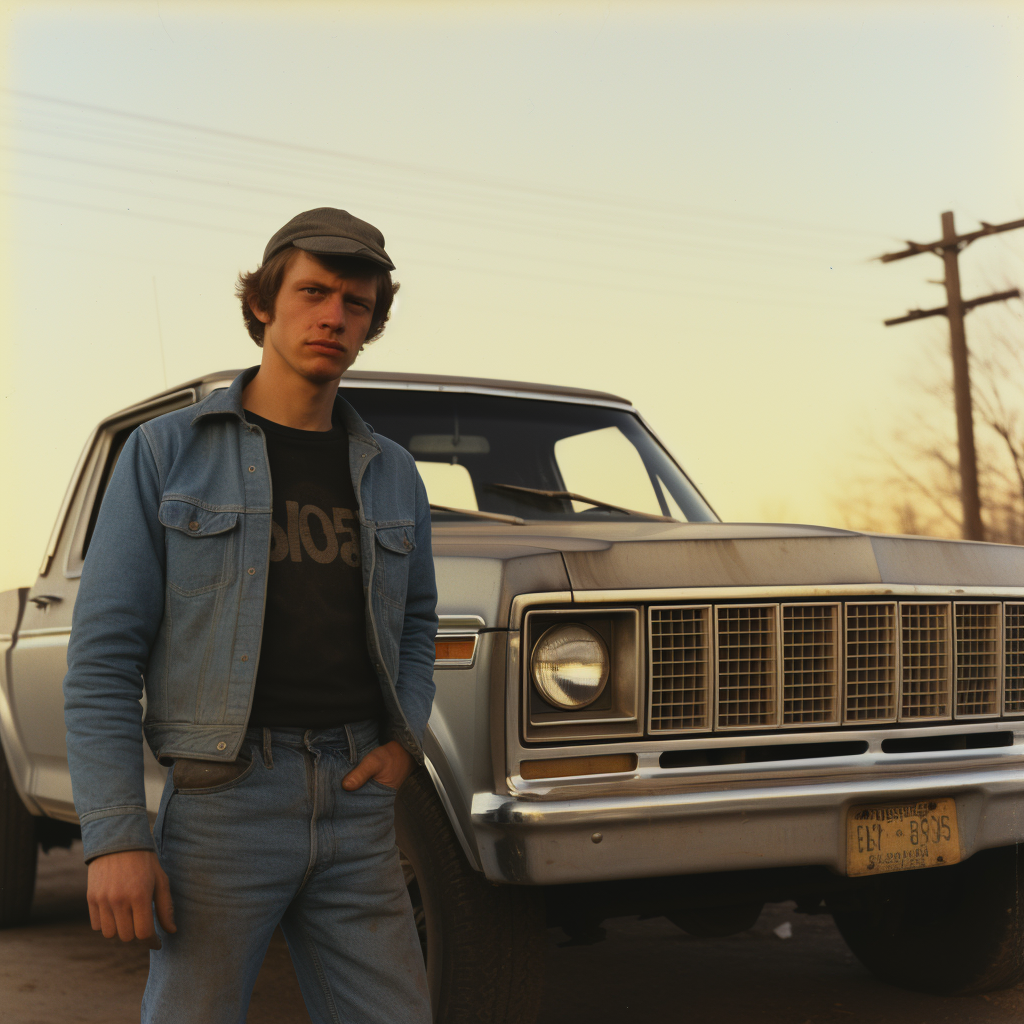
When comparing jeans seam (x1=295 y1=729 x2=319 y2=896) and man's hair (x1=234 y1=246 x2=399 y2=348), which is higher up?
man's hair (x1=234 y1=246 x2=399 y2=348)

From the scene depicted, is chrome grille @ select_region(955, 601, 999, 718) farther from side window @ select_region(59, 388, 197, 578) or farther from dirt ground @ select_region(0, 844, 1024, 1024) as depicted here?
side window @ select_region(59, 388, 197, 578)

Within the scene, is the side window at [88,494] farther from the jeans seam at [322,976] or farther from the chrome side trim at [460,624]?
the jeans seam at [322,976]

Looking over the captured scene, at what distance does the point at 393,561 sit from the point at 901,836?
1.67 metres

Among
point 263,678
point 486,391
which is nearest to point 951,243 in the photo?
point 486,391

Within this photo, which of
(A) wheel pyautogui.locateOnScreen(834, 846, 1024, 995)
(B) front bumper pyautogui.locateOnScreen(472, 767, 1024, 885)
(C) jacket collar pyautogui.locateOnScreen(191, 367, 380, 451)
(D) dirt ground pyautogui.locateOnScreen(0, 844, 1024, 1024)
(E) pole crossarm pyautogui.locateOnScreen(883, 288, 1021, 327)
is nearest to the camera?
(C) jacket collar pyautogui.locateOnScreen(191, 367, 380, 451)

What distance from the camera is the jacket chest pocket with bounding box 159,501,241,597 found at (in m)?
1.89

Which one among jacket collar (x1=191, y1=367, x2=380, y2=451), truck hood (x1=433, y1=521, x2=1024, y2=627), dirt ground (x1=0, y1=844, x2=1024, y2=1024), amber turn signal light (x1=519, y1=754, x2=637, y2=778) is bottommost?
dirt ground (x1=0, y1=844, x2=1024, y2=1024)

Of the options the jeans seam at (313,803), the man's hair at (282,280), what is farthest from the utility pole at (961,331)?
the jeans seam at (313,803)

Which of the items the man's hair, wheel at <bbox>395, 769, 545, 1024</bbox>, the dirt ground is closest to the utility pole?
the dirt ground

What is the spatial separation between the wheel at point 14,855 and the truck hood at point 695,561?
277 centimetres

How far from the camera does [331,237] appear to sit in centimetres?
202

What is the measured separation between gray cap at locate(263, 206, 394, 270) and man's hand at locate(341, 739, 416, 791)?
0.80 meters

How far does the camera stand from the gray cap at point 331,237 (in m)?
2.01

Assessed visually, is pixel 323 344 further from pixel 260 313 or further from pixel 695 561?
pixel 695 561
